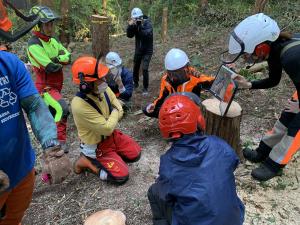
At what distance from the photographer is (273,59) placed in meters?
3.71

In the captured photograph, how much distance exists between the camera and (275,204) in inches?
145

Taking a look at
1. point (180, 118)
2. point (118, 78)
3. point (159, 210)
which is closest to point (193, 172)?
point (180, 118)

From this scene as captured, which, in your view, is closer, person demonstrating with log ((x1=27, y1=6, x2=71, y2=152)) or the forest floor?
the forest floor

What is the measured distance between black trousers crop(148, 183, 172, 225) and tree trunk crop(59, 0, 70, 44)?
9628mm

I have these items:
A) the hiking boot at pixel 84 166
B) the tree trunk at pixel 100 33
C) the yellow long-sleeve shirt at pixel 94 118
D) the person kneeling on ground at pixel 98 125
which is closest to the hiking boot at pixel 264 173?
the person kneeling on ground at pixel 98 125

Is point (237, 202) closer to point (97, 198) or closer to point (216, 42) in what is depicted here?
point (97, 198)

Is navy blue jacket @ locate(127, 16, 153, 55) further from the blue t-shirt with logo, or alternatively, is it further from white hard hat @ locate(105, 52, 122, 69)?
the blue t-shirt with logo

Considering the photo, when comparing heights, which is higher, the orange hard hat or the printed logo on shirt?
the printed logo on shirt

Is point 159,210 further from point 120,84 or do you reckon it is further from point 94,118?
point 120,84

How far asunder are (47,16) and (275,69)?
122 inches

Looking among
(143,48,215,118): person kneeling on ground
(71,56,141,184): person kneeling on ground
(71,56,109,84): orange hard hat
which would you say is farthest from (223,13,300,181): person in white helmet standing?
(71,56,141,184): person kneeling on ground

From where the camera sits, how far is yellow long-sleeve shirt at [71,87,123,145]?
4.08m

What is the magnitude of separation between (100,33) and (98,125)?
133 inches

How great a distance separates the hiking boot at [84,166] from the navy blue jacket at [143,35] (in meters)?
3.54
